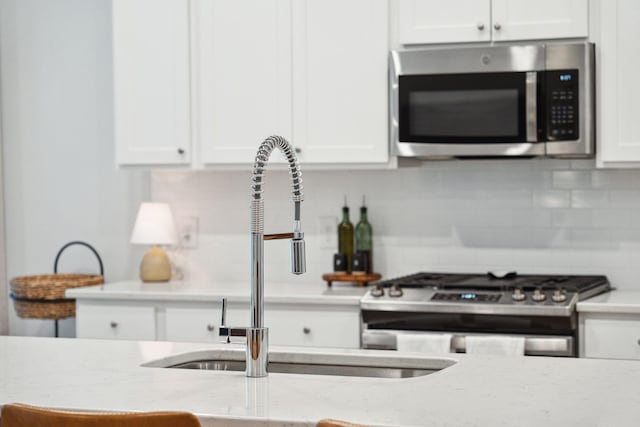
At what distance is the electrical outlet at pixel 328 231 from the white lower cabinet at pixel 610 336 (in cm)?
136

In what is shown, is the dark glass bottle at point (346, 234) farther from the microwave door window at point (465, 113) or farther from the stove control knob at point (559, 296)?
the stove control knob at point (559, 296)

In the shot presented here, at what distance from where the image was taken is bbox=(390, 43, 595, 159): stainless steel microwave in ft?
13.1

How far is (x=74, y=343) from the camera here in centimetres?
273

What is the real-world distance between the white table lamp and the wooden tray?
32.3 inches

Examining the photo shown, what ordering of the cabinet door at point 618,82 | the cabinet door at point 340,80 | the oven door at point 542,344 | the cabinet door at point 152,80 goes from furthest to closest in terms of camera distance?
1. the cabinet door at point 152,80
2. the cabinet door at point 340,80
3. the cabinet door at point 618,82
4. the oven door at point 542,344

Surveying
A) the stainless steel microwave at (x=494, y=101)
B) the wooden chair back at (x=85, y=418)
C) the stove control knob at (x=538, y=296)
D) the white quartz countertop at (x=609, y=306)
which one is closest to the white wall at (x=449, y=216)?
the stainless steel microwave at (x=494, y=101)

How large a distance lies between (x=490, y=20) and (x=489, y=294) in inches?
46.2

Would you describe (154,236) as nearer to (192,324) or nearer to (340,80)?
(192,324)

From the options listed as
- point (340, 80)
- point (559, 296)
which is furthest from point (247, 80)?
point (559, 296)

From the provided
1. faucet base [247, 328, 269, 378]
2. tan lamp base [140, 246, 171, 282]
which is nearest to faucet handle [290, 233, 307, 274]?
faucet base [247, 328, 269, 378]

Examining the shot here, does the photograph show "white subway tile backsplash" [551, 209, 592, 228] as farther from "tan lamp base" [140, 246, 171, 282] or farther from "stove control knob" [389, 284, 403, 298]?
"tan lamp base" [140, 246, 171, 282]

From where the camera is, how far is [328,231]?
471 cm

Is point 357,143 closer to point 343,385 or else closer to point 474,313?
point 474,313

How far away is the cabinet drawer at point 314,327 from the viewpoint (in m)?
4.05
